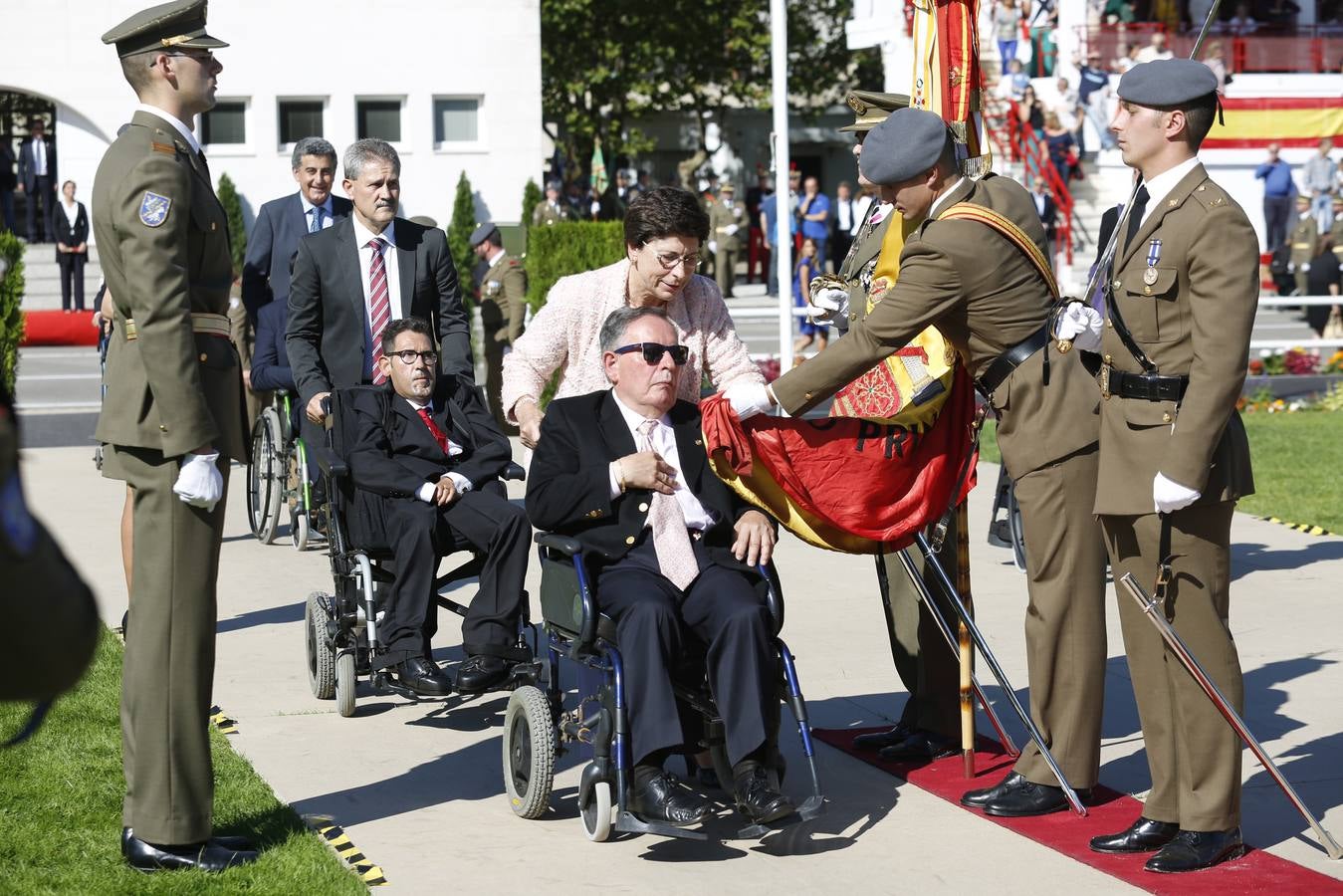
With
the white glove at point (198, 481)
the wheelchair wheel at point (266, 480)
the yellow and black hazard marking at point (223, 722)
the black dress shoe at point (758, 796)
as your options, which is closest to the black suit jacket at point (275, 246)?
the wheelchair wheel at point (266, 480)

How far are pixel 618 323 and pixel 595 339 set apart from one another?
0.44m

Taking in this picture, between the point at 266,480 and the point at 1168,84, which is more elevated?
the point at 1168,84

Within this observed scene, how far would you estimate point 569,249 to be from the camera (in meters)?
16.5

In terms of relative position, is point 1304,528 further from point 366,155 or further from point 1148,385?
point 1148,385

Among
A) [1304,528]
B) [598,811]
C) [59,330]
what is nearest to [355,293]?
[598,811]

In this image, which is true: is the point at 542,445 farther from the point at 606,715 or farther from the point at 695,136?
the point at 695,136

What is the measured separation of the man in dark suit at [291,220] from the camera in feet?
30.2

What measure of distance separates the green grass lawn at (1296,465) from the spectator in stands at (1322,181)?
11.5 metres

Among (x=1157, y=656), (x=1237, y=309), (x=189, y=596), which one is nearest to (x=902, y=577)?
(x=1157, y=656)

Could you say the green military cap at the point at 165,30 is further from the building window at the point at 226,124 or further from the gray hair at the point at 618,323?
the building window at the point at 226,124

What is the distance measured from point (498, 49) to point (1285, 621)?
2508cm

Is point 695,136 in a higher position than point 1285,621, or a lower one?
higher

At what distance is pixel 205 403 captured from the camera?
483cm

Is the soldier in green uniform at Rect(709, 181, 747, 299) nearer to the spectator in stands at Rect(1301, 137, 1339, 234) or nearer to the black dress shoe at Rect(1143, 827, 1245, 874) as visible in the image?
the spectator in stands at Rect(1301, 137, 1339, 234)
